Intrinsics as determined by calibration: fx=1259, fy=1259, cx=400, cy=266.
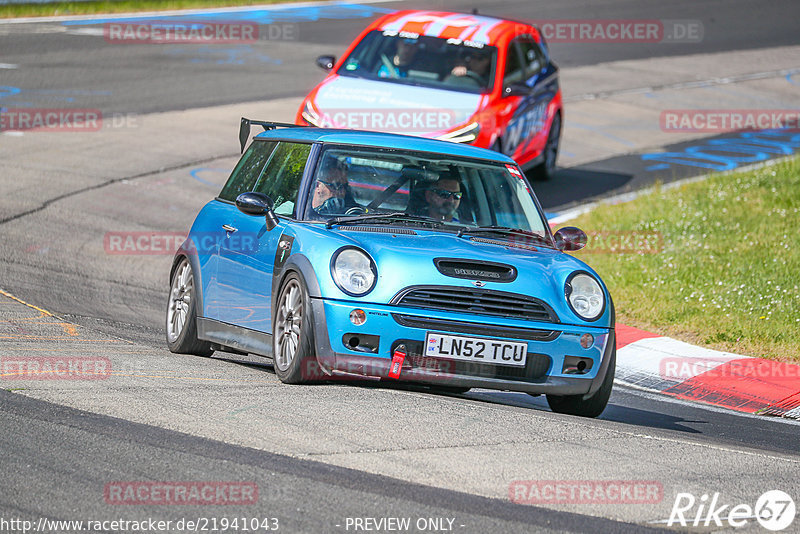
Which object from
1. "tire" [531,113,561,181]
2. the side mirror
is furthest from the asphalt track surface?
the side mirror

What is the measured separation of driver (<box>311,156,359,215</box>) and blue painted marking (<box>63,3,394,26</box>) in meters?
20.5

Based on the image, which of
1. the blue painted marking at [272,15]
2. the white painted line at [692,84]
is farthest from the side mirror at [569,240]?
the blue painted marking at [272,15]

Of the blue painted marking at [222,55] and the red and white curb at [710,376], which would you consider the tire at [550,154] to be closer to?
the red and white curb at [710,376]

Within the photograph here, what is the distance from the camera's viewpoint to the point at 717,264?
1254cm

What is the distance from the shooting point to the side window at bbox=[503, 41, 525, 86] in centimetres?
1476

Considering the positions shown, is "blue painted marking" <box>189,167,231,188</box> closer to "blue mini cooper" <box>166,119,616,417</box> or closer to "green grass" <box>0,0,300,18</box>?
"blue mini cooper" <box>166,119,616,417</box>

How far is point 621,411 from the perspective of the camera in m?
8.26

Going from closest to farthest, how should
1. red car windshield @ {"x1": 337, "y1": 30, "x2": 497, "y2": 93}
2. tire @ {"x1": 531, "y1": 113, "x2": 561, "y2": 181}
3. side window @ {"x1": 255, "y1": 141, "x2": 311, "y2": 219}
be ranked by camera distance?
1. side window @ {"x1": 255, "y1": 141, "x2": 311, "y2": 219}
2. red car windshield @ {"x1": 337, "y1": 30, "x2": 497, "y2": 93}
3. tire @ {"x1": 531, "y1": 113, "x2": 561, "y2": 181}

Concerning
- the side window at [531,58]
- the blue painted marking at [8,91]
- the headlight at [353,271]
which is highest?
the side window at [531,58]

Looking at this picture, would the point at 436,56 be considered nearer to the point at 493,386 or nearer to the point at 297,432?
the point at 493,386

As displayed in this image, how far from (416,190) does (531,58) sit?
8515 mm

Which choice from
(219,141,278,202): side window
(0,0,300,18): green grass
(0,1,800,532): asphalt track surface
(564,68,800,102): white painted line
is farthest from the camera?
(0,0,300,18): green grass

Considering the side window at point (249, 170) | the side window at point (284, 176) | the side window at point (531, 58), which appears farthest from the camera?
the side window at point (531, 58)

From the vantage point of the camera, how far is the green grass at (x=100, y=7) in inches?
1089
